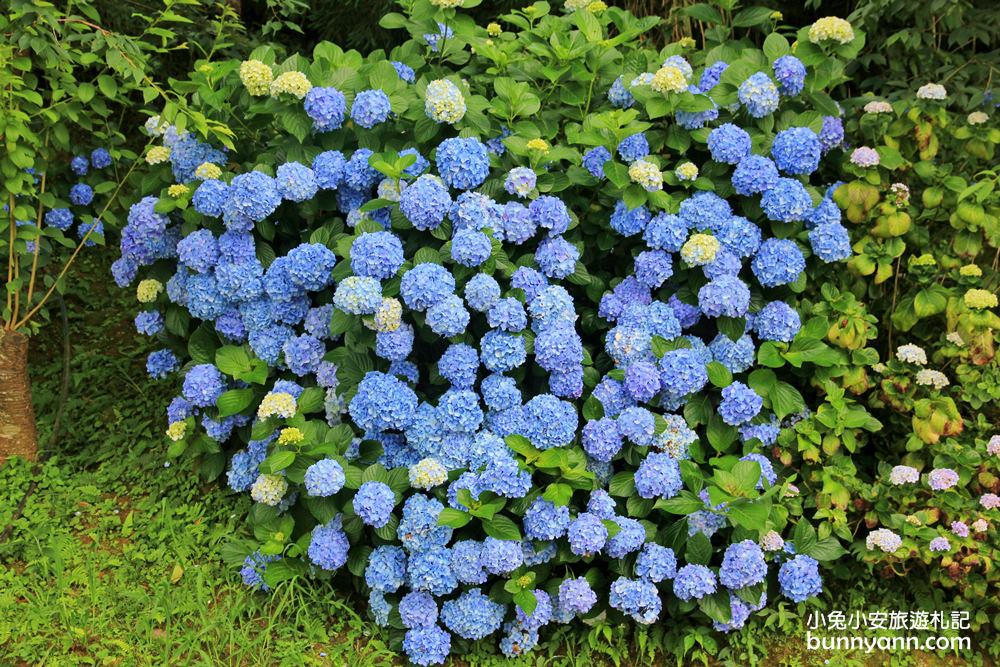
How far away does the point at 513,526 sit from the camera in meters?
2.88

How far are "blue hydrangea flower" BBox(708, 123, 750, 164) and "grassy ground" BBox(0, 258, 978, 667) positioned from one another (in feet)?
5.46

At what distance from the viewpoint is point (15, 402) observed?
3658mm

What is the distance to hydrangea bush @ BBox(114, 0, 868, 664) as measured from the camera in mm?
2965

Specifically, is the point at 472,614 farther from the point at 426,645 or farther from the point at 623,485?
the point at 623,485

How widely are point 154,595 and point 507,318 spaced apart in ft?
5.17

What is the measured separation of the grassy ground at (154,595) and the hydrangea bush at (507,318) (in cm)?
11

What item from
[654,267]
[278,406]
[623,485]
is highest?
[654,267]

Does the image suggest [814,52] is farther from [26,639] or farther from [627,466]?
[26,639]

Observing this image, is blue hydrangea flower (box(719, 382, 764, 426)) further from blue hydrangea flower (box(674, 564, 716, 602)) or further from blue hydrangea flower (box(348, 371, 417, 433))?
blue hydrangea flower (box(348, 371, 417, 433))

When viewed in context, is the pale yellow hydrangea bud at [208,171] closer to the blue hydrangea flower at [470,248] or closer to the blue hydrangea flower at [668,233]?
the blue hydrangea flower at [470,248]

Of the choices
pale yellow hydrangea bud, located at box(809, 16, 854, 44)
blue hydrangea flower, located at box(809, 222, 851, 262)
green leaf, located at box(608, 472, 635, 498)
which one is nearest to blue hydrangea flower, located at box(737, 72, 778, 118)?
pale yellow hydrangea bud, located at box(809, 16, 854, 44)

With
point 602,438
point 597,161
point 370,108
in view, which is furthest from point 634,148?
point 602,438

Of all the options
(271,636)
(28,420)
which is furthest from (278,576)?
(28,420)

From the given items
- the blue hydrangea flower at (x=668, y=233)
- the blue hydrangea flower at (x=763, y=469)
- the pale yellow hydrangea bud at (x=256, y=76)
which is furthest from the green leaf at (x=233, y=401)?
the blue hydrangea flower at (x=763, y=469)
